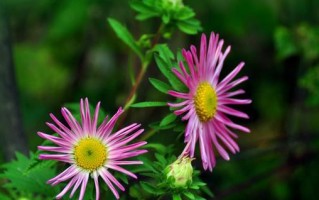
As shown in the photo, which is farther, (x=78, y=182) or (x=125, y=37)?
(x=125, y=37)

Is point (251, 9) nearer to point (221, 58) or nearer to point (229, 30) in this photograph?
point (229, 30)

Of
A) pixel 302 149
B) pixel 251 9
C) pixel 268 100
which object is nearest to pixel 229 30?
pixel 251 9

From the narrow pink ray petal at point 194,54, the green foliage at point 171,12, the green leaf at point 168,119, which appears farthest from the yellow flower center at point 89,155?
the green foliage at point 171,12

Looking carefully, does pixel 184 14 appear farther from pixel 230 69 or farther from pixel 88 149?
pixel 230 69

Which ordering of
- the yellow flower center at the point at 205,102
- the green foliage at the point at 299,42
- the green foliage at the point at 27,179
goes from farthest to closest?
1. the green foliage at the point at 299,42
2. the green foliage at the point at 27,179
3. the yellow flower center at the point at 205,102

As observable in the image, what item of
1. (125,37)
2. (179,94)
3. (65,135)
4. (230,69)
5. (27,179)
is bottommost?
(27,179)

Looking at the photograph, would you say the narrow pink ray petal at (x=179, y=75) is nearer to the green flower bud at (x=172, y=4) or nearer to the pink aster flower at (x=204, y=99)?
the pink aster flower at (x=204, y=99)

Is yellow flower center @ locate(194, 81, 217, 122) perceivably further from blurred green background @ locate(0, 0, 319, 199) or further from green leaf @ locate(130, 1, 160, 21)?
blurred green background @ locate(0, 0, 319, 199)

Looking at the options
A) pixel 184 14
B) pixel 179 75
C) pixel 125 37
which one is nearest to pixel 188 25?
pixel 184 14

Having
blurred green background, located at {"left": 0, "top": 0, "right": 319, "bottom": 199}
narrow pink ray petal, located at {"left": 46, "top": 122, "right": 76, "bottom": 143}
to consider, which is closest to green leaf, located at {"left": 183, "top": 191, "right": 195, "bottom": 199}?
narrow pink ray petal, located at {"left": 46, "top": 122, "right": 76, "bottom": 143}
